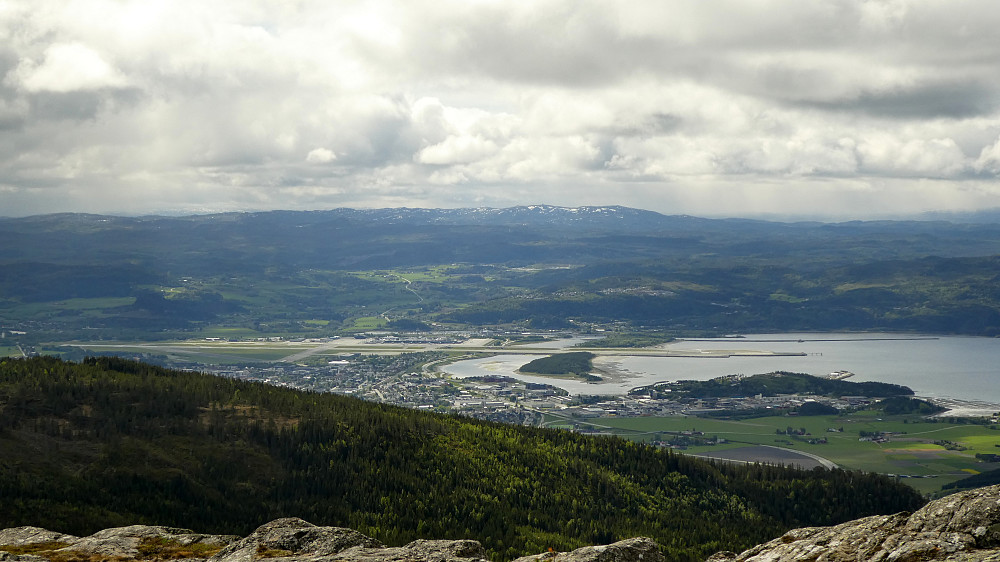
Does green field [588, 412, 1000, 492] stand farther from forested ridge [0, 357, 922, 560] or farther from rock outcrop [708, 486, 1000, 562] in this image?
rock outcrop [708, 486, 1000, 562]

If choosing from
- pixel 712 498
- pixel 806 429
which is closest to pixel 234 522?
pixel 712 498

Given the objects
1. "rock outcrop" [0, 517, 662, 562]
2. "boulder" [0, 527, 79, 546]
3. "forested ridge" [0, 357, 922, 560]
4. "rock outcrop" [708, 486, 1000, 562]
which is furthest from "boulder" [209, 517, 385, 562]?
"forested ridge" [0, 357, 922, 560]

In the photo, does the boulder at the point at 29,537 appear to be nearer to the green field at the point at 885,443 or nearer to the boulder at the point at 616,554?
the boulder at the point at 616,554

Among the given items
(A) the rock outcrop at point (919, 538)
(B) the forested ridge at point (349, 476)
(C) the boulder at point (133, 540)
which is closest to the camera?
(A) the rock outcrop at point (919, 538)

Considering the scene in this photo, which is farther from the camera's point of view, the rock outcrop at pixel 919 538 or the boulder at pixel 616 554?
the boulder at pixel 616 554

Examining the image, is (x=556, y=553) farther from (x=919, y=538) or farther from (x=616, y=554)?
(x=919, y=538)

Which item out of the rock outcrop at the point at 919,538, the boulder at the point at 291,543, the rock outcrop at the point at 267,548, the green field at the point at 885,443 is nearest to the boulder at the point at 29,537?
the rock outcrop at the point at 267,548
